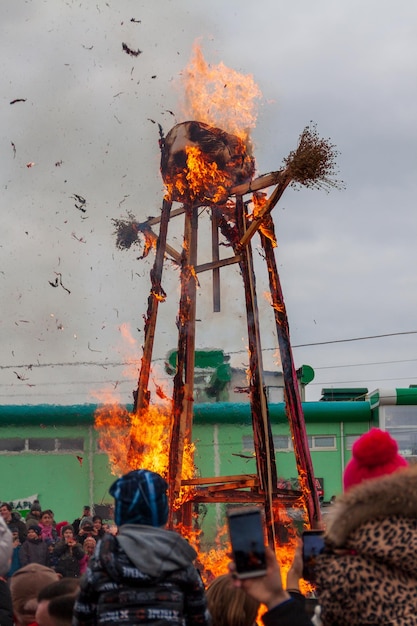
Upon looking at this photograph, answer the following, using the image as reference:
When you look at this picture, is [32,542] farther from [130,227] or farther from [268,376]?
[268,376]

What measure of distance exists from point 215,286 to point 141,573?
8.63 meters

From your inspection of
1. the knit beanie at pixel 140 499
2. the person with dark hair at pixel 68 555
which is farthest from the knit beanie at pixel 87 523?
the knit beanie at pixel 140 499

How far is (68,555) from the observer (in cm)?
1362

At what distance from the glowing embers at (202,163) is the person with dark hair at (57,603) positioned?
7920 mm

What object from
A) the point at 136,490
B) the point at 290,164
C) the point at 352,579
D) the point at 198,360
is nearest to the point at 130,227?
the point at 290,164

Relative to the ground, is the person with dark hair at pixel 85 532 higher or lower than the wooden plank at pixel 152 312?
lower

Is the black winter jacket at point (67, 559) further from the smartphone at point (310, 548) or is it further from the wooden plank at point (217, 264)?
the smartphone at point (310, 548)

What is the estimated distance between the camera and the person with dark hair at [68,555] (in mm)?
13357

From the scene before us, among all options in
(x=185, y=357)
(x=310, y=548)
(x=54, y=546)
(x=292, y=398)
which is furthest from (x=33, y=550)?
(x=310, y=548)

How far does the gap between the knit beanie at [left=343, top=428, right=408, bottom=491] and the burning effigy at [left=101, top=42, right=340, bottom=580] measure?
26.0 ft

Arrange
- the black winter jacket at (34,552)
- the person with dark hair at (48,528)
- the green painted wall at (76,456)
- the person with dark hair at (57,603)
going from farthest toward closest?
the green painted wall at (76,456)
the person with dark hair at (48,528)
the black winter jacket at (34,552)
the person with dark hair at (57,603)

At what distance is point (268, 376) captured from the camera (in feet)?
114

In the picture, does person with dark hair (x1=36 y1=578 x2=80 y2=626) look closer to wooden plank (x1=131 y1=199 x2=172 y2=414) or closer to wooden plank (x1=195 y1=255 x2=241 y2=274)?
wooden plank (x1=131 y1=199 x2=172 y2=414)

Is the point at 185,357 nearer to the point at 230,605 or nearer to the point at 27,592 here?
the point at 27,592
